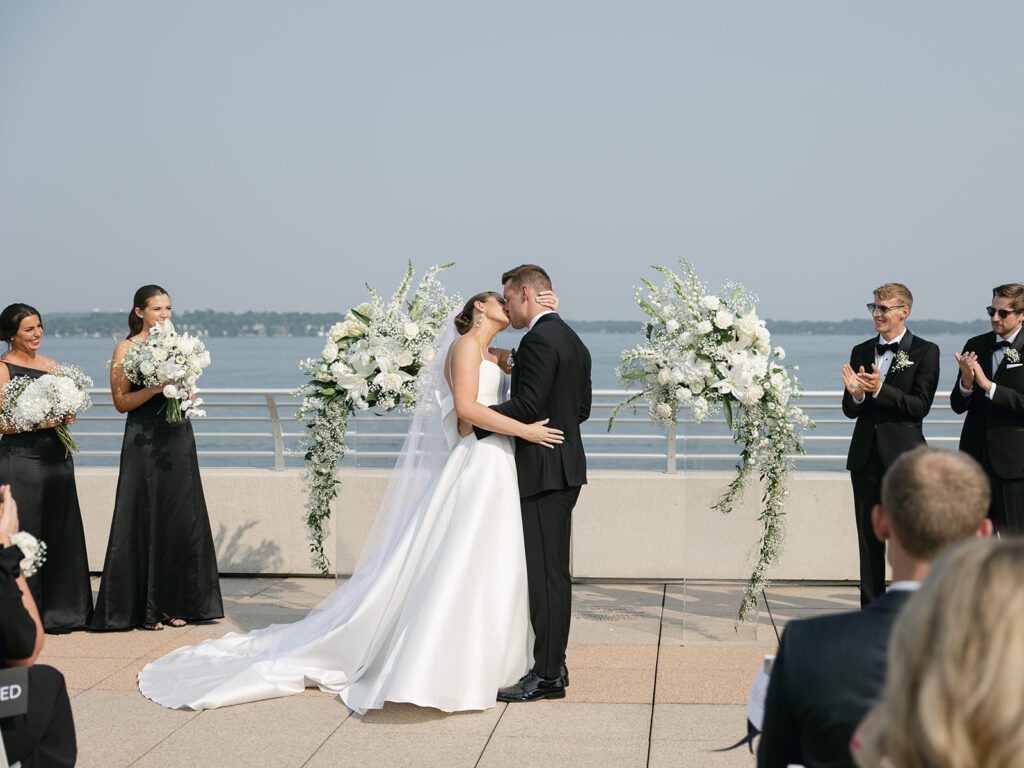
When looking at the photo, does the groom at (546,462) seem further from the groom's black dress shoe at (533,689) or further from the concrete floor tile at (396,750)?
the concrete floor tile at (396,750)

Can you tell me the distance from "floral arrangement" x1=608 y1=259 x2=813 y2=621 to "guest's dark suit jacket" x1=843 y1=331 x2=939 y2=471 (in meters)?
0.37

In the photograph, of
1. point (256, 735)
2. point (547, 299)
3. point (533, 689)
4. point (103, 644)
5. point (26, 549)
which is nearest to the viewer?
point (26, 549)

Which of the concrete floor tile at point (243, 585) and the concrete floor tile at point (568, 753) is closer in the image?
the concrete floor tile at point (568, 753)

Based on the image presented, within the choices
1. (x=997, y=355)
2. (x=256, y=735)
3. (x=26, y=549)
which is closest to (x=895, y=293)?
(x=997, y=355)

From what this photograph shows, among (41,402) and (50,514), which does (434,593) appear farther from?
(50,514)

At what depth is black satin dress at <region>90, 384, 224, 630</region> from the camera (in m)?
7.71

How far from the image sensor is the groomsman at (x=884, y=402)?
681cm

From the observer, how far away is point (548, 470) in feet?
20.0

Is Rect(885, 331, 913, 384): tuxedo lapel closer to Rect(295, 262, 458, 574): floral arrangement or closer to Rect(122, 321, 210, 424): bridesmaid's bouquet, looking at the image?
Rect(295, 262, 458, 574): floral arrangement

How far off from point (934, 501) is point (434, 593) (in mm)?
3871

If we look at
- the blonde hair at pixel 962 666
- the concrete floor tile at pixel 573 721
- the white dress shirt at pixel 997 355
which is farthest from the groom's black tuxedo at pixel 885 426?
the blonde hair at pixel 962 666

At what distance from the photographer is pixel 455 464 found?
20.4ft

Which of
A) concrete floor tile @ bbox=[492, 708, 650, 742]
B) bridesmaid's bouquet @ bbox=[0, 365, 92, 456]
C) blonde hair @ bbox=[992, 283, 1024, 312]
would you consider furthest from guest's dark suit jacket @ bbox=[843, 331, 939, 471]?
bridesmaid's bouquet @ bbox=[0, 365, 92, 456]

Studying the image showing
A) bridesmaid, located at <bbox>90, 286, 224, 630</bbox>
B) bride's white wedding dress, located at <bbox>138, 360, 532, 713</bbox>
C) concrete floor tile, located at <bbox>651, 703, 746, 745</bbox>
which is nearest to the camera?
concrete floor tile, located at <bbox>651, 703, 746, 745</bbox>
